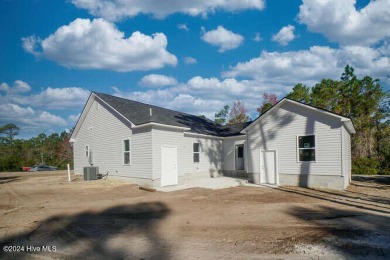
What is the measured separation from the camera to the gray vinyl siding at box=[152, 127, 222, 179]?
1564cm

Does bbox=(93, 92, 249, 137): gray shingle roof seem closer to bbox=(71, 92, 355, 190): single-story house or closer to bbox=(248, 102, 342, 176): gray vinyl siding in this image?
bbox=(71, 92, 355, 190): single-story house

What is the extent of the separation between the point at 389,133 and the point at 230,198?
2371 centimetres

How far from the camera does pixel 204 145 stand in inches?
811

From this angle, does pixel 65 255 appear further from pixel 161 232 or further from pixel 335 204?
pixel 335 204

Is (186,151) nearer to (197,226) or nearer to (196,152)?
(196,152)

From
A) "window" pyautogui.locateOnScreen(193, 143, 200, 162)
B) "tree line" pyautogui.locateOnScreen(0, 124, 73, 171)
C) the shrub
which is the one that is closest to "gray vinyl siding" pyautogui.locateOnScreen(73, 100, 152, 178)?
"window" pyautogui.locateOnScreen(193, 143, 200, 162)

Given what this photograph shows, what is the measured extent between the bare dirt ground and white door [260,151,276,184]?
3.89 metres

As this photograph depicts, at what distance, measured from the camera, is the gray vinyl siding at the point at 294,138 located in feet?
47.4

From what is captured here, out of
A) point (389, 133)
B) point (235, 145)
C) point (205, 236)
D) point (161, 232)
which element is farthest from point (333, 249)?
point (389, 133)

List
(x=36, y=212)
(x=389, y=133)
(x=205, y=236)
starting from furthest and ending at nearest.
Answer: (x=389, y=133)
(x=36, y=212)
(x=205, y=236)

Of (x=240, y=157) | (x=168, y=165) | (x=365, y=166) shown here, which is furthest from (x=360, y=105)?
(x=168, y=165)

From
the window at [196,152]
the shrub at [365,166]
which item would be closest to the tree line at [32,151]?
the window at [196,152]

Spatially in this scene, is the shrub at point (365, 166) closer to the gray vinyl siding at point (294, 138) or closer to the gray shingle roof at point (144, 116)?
the gray shingle roof at point (144, 116)

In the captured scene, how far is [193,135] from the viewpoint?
1947cm
